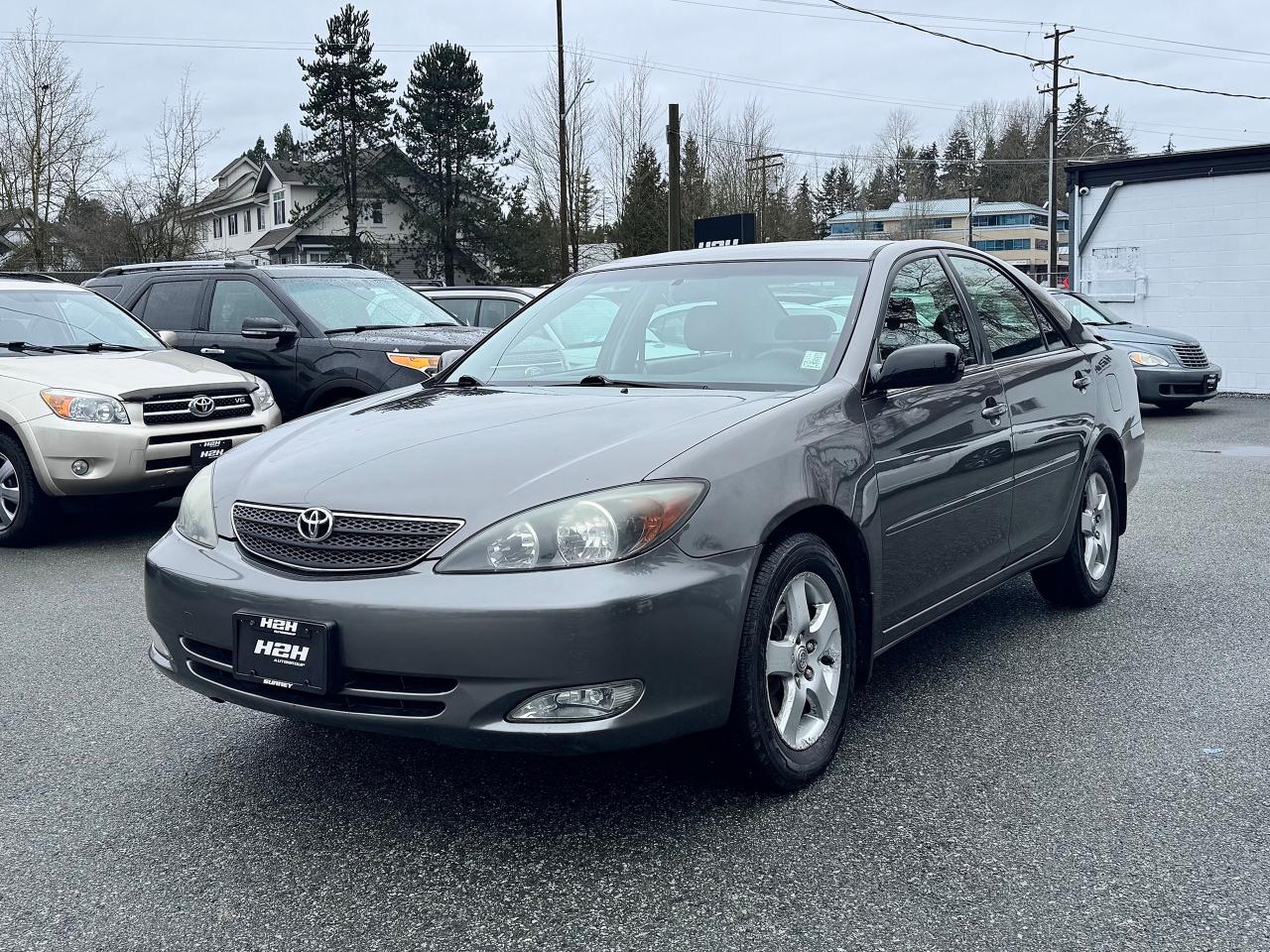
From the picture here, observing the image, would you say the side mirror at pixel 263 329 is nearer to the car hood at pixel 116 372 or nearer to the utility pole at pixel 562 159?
the car hood at pixel 116 372

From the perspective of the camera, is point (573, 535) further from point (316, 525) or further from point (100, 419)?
point (100, 419)

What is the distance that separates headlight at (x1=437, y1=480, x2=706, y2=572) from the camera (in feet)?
9.53

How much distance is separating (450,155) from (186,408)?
43858 millimetres

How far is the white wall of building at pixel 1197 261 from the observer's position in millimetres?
19359

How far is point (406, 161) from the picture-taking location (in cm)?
4928

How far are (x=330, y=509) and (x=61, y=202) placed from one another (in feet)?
112

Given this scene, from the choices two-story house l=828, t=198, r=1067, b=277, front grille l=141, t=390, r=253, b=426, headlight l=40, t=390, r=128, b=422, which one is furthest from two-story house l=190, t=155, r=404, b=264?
two-story house l=828, t=198, r=1067, b=277

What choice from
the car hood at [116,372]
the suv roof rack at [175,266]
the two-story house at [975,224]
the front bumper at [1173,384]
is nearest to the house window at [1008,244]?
the two-story house at [975,224]

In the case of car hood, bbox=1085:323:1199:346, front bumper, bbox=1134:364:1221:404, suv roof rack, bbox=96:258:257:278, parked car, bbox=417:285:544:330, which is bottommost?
front bumper, bbox=1134:364:1221:404

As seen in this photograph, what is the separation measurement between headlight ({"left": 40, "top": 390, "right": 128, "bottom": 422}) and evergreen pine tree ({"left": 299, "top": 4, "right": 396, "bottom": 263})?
4177 cm

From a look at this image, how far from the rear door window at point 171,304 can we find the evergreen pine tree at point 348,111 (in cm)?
3873

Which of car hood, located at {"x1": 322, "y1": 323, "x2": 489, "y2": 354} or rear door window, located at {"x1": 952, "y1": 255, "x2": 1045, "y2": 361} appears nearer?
rear door window, located at {"x1": 952, "y1": 255, "x2": 1045, "y2": 361}

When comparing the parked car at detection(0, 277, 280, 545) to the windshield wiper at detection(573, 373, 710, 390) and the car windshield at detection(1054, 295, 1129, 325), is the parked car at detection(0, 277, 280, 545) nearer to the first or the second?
the windshield wiper at detection(573, 373, 710, 390)

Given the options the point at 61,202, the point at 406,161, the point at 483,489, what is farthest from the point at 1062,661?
the point at 406,161
